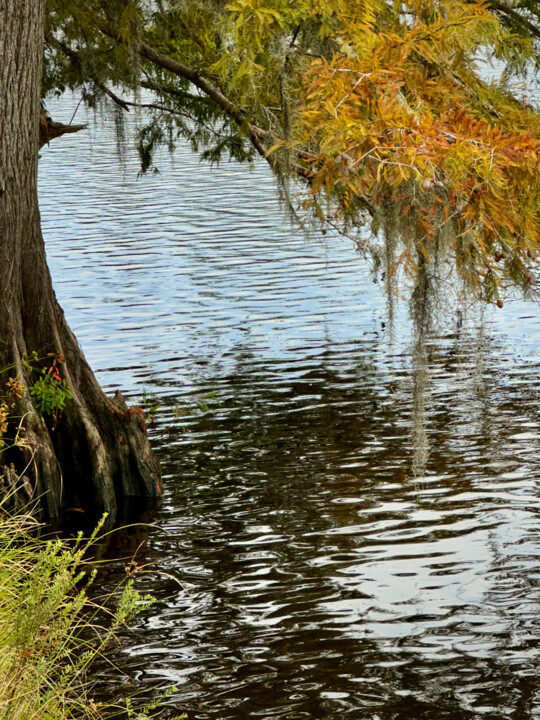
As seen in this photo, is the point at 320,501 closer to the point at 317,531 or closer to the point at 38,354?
the point at 317,531

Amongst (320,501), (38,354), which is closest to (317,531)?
(320,501)

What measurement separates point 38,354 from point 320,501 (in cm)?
250

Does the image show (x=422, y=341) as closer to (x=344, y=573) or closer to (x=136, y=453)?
(x=344, y=573)

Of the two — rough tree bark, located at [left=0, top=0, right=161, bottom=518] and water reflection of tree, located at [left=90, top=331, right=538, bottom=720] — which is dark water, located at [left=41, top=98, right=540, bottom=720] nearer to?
water reflection of tree, located at [left=90, top=331, right=538, bottom=720]

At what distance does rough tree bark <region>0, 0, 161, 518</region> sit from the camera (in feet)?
26.6

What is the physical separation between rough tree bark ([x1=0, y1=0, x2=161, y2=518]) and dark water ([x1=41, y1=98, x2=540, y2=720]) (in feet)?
2.01

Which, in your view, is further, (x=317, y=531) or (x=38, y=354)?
(x=38, y=354)

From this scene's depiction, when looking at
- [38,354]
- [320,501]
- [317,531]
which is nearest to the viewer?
[317,531]

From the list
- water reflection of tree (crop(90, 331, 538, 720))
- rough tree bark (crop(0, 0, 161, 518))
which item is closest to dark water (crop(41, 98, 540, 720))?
water reflection of tree (crop(90, 331, 538, 720))

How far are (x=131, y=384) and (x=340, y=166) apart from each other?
7.12 meters

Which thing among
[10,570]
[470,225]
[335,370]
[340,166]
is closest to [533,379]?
[335,370]

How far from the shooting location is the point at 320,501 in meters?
8.75

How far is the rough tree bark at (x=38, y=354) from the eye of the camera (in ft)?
26.6

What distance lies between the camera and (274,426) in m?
10.9
